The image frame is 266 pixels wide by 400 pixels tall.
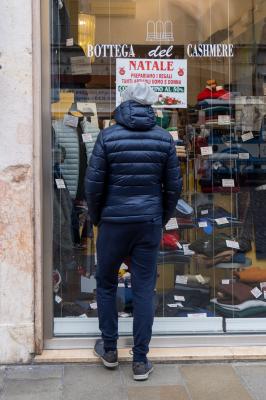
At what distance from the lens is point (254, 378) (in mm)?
4273

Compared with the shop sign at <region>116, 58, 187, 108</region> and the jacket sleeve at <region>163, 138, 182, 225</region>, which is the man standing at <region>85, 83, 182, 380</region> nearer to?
the jacket sleeve at <region>163, 138, 182, 225</region>

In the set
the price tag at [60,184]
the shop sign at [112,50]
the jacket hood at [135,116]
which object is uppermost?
the shop sign at [112,50]

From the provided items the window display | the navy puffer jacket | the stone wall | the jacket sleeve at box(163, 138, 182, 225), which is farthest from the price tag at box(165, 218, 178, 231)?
the stone wall

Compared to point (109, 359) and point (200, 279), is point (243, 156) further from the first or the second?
point (109, 359)

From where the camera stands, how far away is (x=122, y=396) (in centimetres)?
399

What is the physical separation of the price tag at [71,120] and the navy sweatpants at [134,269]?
1.05 meters

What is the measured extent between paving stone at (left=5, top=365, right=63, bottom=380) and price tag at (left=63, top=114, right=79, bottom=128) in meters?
1.83

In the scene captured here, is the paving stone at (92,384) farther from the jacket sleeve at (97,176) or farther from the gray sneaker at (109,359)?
the jacket sleeve at (97,176)

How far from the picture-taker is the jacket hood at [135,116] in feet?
13.2

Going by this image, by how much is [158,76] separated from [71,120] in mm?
762

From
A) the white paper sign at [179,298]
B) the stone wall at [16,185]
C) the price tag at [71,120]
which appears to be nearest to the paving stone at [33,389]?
the stone wall at [16,185]

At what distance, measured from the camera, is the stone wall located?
436 cm

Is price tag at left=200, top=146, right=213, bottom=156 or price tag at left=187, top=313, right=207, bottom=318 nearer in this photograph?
price tag at left=187, top=313, right=207, bottom=318

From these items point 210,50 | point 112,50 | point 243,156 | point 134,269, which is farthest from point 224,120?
point 134,269
